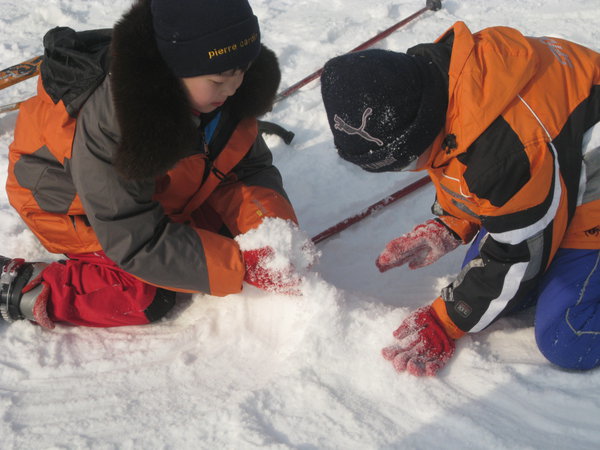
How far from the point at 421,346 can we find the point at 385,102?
31.6 inches

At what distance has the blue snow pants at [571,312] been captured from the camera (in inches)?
65.5

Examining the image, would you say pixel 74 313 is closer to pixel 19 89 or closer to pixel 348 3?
pixel 19 89

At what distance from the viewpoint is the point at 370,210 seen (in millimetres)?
2572

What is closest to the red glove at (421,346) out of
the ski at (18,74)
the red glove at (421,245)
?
the red glove at (421,245)

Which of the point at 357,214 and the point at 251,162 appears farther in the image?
the point at 357,214

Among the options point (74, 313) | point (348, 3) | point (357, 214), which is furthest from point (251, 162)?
point (348, 3)

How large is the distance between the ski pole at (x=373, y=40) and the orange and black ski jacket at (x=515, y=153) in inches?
→ 69.7

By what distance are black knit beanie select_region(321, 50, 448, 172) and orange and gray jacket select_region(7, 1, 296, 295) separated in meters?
0.54

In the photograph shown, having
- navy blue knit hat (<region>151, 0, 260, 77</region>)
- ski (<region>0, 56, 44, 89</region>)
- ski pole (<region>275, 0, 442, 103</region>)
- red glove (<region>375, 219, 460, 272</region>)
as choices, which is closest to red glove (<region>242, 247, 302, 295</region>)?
red glove (<region>375, 219, 460, 272</region>)

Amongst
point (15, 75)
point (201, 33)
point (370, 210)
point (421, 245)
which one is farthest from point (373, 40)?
point (201, 33)

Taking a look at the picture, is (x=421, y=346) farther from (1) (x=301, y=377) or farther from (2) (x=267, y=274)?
(2) (x=267, y=274)

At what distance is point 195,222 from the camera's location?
7.52ft

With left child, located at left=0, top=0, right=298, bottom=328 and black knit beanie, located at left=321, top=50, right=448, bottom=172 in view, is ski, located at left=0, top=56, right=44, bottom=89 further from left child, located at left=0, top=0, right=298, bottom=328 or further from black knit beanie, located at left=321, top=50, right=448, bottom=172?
black knit beanie, located at left=321, top=50, right=448, bottom=172

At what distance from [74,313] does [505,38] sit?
169cm
